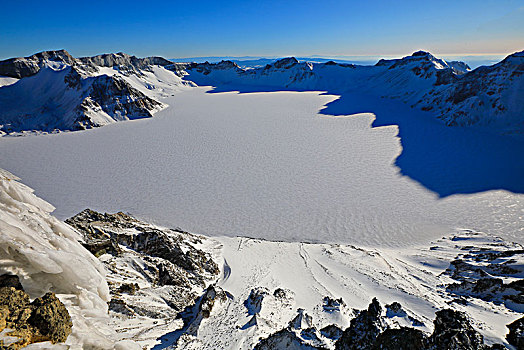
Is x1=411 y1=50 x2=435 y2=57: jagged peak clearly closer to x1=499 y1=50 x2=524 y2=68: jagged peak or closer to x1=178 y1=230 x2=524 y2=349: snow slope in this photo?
x1=499 y1=50 x2=524 y2=68: jagged peak

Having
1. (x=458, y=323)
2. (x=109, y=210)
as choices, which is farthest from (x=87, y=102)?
(x=458, y=323)

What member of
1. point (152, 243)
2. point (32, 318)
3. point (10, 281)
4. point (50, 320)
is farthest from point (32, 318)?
point (152, 243)

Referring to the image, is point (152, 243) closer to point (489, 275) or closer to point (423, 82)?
point (489, 275)

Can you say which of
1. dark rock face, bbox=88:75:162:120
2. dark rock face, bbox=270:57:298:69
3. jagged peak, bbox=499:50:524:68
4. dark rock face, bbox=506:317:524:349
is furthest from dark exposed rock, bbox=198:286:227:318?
dark rock face, bbox=270:57:298:69

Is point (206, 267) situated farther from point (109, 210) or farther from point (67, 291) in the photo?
point (109, 210)

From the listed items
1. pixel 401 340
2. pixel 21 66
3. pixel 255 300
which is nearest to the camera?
pixel 401 340

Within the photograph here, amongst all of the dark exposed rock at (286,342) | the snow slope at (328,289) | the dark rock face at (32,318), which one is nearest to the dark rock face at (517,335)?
the snow slope at (328,289)
